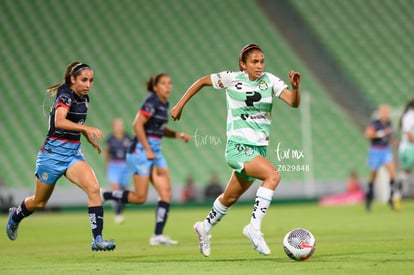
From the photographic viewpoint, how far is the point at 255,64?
965cm

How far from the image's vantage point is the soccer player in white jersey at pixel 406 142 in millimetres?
19656

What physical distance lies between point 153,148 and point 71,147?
122 inches

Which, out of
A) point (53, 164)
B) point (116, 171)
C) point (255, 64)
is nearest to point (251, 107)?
point (255, 64)

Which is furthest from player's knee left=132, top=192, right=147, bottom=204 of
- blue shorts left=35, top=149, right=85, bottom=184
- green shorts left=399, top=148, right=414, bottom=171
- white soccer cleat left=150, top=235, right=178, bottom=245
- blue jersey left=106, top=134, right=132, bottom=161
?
green shorts left=399, top=148, right=414, bottom=171

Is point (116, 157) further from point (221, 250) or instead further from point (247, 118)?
point (247, 118)

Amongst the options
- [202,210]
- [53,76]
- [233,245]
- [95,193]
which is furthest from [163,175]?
[53,76]

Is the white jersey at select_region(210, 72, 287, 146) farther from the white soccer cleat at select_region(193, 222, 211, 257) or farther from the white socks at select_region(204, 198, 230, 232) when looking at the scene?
the white soccer cleat at select_region(193, 222, 211, 257)

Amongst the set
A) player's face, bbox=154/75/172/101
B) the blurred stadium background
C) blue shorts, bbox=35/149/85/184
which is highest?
the blurred stadium background

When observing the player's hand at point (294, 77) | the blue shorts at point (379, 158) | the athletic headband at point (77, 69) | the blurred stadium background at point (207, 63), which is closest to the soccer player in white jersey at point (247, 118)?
the player's hand at point (294, 77)

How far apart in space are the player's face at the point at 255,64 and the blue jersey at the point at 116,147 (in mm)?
12206

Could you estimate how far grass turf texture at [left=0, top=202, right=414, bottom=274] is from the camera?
838cm

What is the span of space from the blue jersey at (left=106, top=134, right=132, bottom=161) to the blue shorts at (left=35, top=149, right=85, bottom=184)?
11.3 m

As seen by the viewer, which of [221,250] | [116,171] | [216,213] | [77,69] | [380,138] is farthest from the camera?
[116,171]

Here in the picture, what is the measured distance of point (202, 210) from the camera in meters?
24.5
